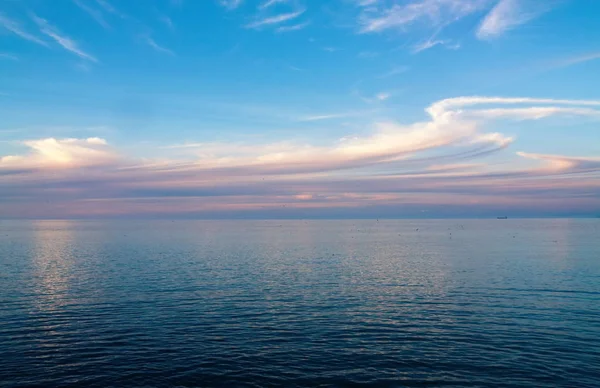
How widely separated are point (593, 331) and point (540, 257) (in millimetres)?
78514

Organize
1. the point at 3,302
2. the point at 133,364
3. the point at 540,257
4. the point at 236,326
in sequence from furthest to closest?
1. the point at 540,257
2. the point at 3,302
3. the point at 236,326
4. the point at 133,364

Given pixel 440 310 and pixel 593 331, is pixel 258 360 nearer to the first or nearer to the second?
pixel 440 310

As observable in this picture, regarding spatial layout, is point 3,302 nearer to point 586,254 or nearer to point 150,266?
point 150,266

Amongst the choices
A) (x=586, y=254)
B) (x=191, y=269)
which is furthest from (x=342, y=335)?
(x=586, y=254)

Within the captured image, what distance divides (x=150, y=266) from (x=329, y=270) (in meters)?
38.8

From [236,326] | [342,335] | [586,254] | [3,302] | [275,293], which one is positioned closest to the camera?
[342,335]

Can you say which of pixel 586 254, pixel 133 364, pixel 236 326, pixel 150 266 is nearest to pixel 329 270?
pixel 150 266

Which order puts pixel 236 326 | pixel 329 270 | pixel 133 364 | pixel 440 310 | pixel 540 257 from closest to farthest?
pixel 133 364, pixel 236 326, pixel 440 310, pixel 329 270, pixel 540 257

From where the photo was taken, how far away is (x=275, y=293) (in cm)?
6812

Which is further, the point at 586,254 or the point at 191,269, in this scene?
the point at 586,254

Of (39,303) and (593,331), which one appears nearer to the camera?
(593,331)

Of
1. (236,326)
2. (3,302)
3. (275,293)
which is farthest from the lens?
(275,293)

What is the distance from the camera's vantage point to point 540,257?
388ft

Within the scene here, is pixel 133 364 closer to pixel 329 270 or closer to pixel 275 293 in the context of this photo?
pixel 275 293
